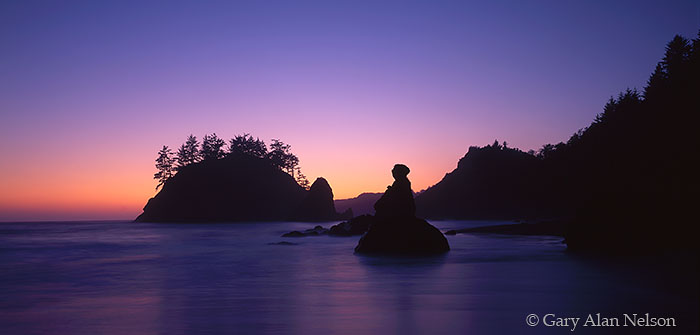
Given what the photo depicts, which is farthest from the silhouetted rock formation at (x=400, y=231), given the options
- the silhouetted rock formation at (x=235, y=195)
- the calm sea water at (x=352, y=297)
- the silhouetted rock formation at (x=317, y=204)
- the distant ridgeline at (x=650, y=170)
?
the silhouetted rock formation at (x=235, y=195)

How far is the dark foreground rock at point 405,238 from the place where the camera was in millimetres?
24997

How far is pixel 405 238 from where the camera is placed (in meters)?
24.9

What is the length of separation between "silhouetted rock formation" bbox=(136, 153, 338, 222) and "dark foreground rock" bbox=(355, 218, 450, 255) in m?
99.4

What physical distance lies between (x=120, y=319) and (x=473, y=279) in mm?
12303

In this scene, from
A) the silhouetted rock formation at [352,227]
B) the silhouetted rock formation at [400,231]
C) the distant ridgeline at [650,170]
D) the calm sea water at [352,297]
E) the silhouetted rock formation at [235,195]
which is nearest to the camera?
the calm sea water at [352,297]

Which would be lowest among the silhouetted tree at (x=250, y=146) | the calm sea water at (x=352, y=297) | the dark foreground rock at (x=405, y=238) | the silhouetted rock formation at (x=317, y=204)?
the calm sea water at (x=352, y=297)

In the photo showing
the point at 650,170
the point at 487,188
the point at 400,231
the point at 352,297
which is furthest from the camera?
the point at 487,188

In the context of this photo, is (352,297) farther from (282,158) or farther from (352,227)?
(282,158)

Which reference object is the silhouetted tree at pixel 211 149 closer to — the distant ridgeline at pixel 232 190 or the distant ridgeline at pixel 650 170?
the distant ridgeline at pixel 232 190

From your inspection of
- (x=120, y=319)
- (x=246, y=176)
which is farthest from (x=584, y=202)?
(x=246, y=176)

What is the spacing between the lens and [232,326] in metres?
9.70

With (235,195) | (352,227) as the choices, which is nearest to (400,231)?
(352,227)

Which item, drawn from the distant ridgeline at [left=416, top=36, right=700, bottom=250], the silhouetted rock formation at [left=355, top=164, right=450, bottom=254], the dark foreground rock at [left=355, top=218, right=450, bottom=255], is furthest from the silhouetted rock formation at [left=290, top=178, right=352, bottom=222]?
the dark foreground rock at [left=355, top=218, right=450, bottom=255]

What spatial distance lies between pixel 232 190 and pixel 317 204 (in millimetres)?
27937
